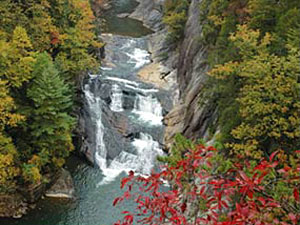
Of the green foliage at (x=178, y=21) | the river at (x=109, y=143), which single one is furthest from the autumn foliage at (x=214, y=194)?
the green foliage at (x=178, y=21)

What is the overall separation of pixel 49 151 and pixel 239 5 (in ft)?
50.1

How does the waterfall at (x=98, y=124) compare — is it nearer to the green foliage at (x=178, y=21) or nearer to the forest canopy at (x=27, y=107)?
the forest canopy at (x=27, y=107)

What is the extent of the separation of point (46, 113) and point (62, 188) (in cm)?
472

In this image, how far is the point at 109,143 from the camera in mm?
25859

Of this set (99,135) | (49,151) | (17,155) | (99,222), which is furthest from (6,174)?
(99,135)

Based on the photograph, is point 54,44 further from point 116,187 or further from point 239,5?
point 239,5

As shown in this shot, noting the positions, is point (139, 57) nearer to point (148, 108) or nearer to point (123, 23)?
point (148, 108)

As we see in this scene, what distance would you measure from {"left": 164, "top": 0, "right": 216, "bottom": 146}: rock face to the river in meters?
1.58

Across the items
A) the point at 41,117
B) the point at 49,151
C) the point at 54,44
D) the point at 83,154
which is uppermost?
the point at 54,44

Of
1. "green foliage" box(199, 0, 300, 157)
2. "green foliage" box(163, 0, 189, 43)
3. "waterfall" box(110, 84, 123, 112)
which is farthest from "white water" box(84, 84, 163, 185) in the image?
"green foliage" box(163, 0, 189, 43)

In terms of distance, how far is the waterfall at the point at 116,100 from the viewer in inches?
1182

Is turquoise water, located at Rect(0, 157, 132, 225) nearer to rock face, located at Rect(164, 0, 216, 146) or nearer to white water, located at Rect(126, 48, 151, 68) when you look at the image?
rock face, located at Rect(164, 0, 216, 146)

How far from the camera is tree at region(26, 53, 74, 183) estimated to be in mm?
19547

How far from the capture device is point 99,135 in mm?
26328
